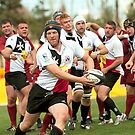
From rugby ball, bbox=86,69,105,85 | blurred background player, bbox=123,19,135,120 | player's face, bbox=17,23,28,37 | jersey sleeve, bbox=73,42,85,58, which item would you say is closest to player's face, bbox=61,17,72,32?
player's face, bbox=17,23,28,37

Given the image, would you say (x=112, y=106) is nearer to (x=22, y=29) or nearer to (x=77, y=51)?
(x=22, y=29)

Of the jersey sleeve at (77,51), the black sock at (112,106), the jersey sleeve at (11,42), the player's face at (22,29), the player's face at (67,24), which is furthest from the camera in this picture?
the black sock at (112,106)

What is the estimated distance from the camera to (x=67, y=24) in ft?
32.4

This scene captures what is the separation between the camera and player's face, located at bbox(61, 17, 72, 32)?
9.84 metres

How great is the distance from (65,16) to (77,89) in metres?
1.41

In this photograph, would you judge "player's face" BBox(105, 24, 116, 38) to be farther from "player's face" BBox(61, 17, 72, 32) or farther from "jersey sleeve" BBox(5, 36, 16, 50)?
"jersey sleeve" BBox(5, 36, 16, 50)

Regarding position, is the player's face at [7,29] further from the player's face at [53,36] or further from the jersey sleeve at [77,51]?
the player's face at [53,36]

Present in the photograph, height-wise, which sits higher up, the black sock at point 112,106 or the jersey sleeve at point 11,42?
the jersey sleeve at point 11,42

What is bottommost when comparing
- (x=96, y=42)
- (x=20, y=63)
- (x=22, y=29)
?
(x=20, y=63)

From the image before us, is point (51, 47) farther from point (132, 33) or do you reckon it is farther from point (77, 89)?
point (132, 33)

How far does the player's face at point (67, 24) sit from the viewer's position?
9.84 meters

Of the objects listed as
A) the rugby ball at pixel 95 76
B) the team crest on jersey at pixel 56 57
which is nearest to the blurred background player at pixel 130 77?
the team crest on jersey at pixel 56 57

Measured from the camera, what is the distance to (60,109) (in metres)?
7.51

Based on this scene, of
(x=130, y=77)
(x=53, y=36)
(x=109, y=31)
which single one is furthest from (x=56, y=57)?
(x=130, y=77)
